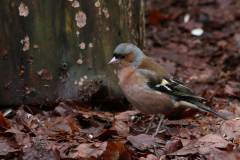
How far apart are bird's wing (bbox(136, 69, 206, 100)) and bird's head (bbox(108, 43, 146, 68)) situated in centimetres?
21

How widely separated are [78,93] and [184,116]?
167cm

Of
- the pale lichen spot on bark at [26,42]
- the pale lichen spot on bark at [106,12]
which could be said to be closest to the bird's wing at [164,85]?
the pale lichen spot on bark at [106,12]

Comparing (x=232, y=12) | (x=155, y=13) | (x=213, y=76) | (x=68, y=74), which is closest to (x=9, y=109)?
(x=68, y=74)

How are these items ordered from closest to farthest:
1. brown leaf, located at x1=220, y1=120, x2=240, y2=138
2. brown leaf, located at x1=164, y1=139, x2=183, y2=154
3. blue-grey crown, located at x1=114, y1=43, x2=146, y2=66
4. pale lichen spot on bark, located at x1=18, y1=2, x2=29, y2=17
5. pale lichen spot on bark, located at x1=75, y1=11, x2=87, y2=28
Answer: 1. brown leaf, located at x1=164, y1=139, x2=183, y2=154
2. brown leaf, located at x1=220, y1=120, x2=240, y2=138
3. pale lichen spot on bark, located at x1=18, y1=2, x2=29, y2=17
4. pale lichen spot on bark, located at x1=75, y1=11, x2=87, y2=28
5. blue-grey crown, located at x1=114, y1=43, x2=146, y2=66

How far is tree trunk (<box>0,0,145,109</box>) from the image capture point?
4.08 metres

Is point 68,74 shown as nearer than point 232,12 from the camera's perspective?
Yes

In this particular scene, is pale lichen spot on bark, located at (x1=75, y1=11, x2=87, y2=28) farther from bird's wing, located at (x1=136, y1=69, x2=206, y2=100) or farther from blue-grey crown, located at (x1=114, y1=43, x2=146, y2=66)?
bird's wing, located at (x1=136, y1=69, x2=206, y2=100)

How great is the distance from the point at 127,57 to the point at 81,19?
877mm

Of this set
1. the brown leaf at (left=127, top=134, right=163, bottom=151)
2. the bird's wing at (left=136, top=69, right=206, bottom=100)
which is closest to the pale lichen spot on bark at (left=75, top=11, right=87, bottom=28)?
the bird's wing at (left=136, top=69, right=206, bottom=100)

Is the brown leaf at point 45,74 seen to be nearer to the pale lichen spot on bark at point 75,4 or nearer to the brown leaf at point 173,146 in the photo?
the pale lichen spot on bark at point 75,4

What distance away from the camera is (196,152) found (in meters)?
3.02

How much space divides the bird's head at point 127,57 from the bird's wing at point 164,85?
210 millimetres

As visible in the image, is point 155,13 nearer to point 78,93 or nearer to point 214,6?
point 214,6

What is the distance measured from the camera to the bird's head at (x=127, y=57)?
14.5 ft
